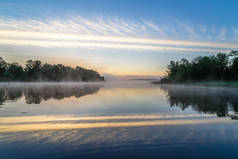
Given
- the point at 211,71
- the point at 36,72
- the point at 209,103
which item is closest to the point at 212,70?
the point at 211,71

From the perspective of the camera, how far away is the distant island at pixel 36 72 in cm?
11038

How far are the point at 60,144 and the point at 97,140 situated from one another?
128cm

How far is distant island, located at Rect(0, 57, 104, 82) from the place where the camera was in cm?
11038

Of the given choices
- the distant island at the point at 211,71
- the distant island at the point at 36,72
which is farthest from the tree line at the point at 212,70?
the distant island at the point at 36,72

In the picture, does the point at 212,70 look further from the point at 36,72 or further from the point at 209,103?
the point at 36,72

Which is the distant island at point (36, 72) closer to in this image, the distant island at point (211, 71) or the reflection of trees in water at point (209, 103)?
the distant island at point (211, 71)

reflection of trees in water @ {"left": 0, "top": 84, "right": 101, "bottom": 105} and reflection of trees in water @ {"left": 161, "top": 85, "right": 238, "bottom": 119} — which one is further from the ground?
reflection of trees in water @ {"left": 0, "top": 84, "right": 101, "bottom": 105}

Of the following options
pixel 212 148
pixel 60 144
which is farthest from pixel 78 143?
pixel 212 148

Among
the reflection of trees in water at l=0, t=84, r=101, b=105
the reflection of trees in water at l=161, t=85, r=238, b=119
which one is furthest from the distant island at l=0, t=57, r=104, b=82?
the reflection of trees in water at l=161, t=85, r=238, b=119

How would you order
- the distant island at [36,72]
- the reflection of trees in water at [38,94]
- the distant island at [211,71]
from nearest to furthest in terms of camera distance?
the reflection of trees in water at [38,94] → the distant island at [211,71] → the distant island at [36,72]

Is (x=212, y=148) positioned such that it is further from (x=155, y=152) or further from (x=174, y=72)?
(x=174, y=72)

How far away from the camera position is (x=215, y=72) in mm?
91375

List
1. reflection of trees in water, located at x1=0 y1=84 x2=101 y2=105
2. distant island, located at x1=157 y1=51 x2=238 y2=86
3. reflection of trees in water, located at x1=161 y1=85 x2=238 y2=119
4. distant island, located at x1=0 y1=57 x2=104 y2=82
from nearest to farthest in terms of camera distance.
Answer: reflection of trees in water, located at x1=161 y1=85 x2=238 y2=119
reflection of trees in water, located at x1=0 y1=84 x2=101 y2=105
distant island, located at x1=157 y1=51 x2=238 y2=86
distant island, located at x1=0 y1=57 x2=104 y2=82

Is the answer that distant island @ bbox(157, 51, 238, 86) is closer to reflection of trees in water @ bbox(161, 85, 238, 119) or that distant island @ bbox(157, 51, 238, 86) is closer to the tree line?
the tree line
